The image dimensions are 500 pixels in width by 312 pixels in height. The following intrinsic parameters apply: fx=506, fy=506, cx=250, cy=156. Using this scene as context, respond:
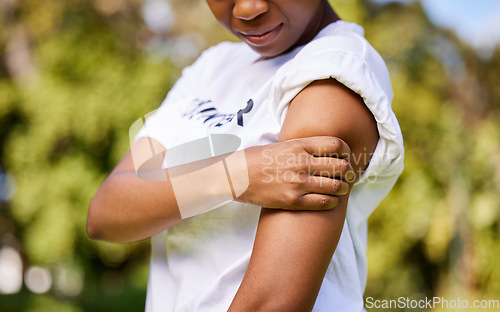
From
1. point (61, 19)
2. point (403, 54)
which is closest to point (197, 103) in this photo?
point (403, 54)

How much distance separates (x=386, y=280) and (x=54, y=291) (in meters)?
4.45

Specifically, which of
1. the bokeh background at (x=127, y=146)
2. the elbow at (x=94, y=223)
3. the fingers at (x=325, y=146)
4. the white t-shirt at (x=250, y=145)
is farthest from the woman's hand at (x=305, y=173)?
the bokeh background at (x=127, y=146)

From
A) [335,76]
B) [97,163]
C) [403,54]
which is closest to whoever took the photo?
[335,76]

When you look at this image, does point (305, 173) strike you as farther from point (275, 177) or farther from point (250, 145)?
point (250, 145)

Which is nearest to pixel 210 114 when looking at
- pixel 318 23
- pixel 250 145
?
pixel 250 145

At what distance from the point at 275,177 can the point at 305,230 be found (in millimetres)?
112

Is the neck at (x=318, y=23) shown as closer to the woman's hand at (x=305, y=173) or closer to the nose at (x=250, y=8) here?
the nose at (x=250, y=8)

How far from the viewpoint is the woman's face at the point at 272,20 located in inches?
42.6

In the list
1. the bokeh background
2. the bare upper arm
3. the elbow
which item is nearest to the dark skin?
the bare upper arm

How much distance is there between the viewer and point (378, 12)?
6.77m

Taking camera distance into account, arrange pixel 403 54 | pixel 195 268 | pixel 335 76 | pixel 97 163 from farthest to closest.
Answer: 1. pixel 97 163
2. pixel 403 54
3. pixel 195 268
4. pixel 335 76

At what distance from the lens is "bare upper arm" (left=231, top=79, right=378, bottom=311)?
89cm

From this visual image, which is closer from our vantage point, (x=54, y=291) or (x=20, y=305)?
(x=20, y=305)

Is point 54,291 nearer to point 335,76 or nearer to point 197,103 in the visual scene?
point 197,103
